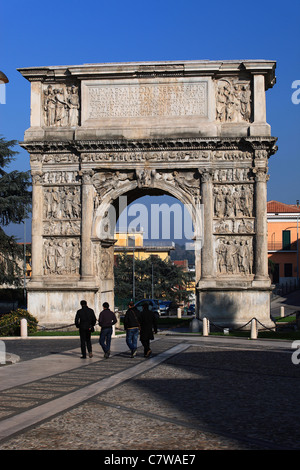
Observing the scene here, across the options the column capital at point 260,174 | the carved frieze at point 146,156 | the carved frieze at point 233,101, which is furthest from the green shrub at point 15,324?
the carved frieze at point 233,101

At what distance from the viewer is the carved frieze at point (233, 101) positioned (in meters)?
26.2

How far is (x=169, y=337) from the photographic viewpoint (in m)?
24.7

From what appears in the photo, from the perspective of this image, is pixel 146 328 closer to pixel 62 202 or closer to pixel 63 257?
pixel 63 257

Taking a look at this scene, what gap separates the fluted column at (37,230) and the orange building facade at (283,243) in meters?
43.3

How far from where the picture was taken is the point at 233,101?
86.1 feet

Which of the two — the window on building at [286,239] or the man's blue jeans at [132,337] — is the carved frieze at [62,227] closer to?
the man's blue jeans at [132,337]

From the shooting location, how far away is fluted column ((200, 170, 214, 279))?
25891 millimetres

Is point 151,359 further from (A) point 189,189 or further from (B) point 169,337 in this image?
(A) point 189,189

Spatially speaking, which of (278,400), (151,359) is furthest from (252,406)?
(151,359)

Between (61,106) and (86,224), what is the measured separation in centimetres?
485

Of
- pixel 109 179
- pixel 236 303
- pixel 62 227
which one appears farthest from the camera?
pixel 62 227

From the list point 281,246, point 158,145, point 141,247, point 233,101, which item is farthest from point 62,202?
point 141,247

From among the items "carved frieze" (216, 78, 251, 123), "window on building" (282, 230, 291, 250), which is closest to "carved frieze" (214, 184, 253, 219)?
"carved frieze" (216, 78, 251, 123)

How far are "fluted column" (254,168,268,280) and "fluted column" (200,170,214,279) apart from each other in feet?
5.58
